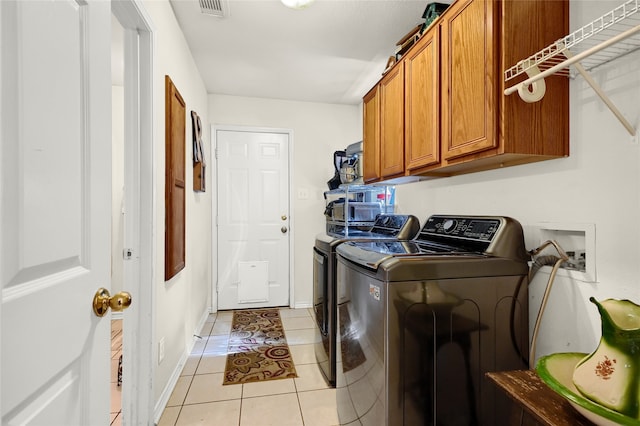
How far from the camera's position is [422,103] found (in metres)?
1.65

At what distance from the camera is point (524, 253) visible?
1.28m

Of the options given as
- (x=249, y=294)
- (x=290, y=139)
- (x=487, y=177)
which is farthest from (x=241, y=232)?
(x=487, y=177)

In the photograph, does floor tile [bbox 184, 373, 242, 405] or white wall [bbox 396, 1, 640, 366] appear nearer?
white wall [bbox 396, 1, 640, 366]

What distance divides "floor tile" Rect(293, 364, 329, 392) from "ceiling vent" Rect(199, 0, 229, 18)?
2.53m

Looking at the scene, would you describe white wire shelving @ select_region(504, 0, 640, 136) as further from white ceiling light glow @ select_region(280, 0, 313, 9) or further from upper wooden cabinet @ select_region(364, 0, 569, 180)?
white ceiling light glow @ select_region(280, 0, 313, 9)

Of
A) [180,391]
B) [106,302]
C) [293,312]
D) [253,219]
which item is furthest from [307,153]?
[106,302]

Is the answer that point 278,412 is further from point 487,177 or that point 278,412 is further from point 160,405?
point 487,177

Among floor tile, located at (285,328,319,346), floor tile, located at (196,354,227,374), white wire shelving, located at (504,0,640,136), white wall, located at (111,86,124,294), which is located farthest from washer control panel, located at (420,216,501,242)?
white wall, located at (111,86,124,294)

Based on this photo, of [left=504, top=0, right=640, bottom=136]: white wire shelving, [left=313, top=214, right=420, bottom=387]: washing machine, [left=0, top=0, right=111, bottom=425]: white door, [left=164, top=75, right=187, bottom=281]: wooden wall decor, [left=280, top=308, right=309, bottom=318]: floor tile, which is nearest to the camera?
[left=0, top=0, right=111, bottom=425]: white door

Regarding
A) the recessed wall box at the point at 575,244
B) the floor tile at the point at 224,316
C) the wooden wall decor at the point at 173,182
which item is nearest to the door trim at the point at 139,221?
the wooden wall decor at the point at 173,182

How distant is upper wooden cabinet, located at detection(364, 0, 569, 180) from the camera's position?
1141 mm

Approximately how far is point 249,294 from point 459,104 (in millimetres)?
3030

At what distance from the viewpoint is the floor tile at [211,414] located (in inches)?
67.4

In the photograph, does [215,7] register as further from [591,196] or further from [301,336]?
[301,336]
